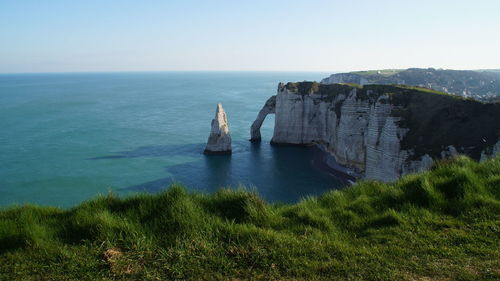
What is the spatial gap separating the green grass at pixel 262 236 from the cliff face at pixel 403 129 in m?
23.9

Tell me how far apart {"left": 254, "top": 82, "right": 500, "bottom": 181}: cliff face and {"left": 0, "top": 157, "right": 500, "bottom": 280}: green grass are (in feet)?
78.4

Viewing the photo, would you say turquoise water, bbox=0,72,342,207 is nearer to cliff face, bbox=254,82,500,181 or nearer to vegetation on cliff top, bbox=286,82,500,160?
cliff face, bbox=254,82,500,181

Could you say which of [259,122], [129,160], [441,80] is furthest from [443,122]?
[441,80]

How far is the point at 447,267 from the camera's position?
4680 millimetres

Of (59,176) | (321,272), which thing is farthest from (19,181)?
(321,272)

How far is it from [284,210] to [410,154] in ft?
101

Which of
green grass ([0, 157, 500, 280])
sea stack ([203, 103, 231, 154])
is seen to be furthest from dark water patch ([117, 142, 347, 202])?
green grass ([0, 157, 500, 280])

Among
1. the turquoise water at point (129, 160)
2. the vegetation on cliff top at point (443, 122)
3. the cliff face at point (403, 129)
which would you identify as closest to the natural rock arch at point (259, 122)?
the turquoise water at point (129, 160)

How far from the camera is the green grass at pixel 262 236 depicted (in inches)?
185

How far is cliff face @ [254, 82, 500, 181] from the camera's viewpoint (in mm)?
31422

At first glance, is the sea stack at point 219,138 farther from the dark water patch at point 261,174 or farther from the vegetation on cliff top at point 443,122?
the vegetation on cliff top at point 443,122

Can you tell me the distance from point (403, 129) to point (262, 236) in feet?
110

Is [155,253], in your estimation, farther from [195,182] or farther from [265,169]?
[265,169]

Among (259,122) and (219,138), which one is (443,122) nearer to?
(219,138)
